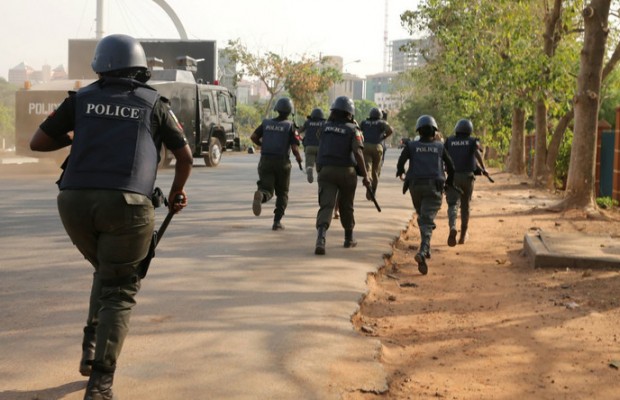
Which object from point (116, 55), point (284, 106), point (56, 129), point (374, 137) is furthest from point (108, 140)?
point (374, 137)

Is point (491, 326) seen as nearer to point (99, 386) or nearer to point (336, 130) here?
point (99, 386)

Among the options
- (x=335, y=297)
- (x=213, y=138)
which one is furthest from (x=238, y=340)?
(x=213, y=138)

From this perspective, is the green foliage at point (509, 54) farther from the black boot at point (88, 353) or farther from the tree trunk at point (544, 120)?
the black boot at point (88, 353)

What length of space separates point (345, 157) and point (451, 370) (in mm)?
4713

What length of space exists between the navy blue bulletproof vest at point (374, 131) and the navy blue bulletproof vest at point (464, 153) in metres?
3.50

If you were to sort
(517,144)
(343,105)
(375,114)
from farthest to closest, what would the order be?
(517,144) < (375,114) < (343,105)

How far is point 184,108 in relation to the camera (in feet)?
86.3

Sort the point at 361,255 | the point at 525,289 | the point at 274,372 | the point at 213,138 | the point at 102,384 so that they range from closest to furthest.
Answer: the point at 102,384 < the point at 274,372 < the point at 525,289 < the point at 361,255 < the point at 213,138

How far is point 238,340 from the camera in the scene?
563 centimetres

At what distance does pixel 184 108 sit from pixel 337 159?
16993mm

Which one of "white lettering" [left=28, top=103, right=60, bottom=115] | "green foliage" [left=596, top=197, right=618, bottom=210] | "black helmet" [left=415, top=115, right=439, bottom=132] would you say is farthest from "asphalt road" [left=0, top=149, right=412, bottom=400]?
"white lettering" [left=28, top=103, right=60, bottom=115]

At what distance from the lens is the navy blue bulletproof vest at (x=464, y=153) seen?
11.5 meters

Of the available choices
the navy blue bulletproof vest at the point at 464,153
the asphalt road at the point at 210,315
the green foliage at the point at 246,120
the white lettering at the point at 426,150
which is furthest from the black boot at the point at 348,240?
the green foliage at the point at 246,120

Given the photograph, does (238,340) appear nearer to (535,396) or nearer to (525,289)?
(535,396)
